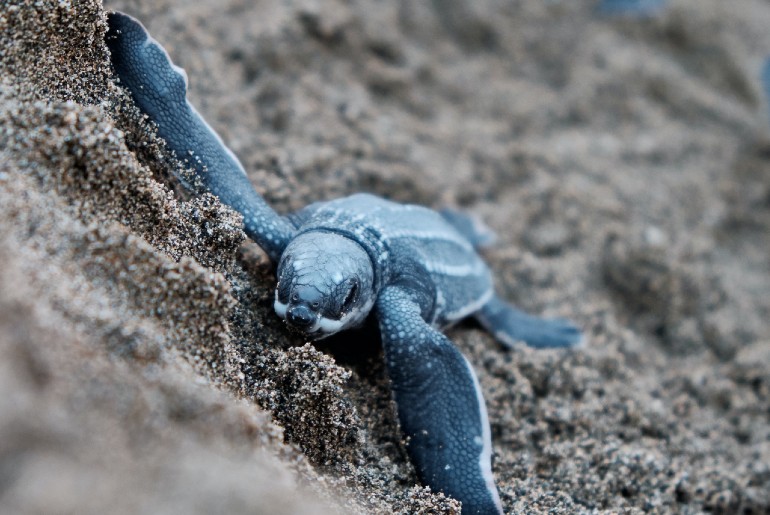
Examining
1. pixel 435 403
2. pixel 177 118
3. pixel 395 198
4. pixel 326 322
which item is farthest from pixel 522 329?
pixel 177 118

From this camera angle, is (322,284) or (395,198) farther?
(395,198)

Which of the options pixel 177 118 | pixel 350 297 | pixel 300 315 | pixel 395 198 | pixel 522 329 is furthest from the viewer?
pixel 395 198

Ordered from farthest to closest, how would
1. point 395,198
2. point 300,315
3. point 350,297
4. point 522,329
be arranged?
point 395,198 → point 522,329 → point 350,297 → point 300,315

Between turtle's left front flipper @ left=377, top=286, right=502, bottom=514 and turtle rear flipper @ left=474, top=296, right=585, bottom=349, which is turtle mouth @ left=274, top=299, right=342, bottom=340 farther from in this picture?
turtle rear flipper @ left=474, top=296, right=585, bottom=349

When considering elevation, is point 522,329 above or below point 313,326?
below

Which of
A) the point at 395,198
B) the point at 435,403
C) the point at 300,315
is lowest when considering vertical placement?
the point at 395,198

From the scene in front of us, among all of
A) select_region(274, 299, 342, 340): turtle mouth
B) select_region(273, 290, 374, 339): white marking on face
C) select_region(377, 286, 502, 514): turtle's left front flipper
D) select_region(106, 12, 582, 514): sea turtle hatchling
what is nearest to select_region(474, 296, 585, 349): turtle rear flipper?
select_region(106, 12, 582, 514): sea turtle hatchling

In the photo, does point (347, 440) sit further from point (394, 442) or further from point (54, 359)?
point (54, 359)

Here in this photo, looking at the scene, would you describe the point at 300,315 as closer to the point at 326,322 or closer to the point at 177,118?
the point at 326,322
